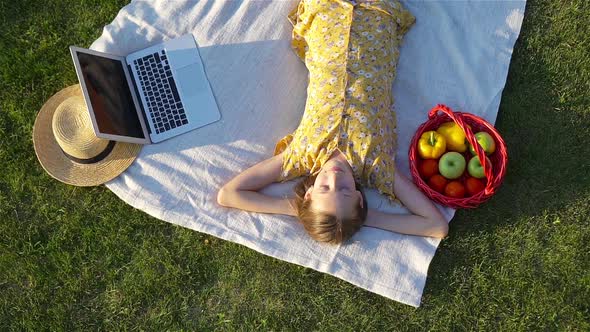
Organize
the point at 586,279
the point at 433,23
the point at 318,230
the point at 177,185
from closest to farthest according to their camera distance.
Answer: the point at 318,230 → the point at 586,279 → the point at 177,185 → the point at 433,23

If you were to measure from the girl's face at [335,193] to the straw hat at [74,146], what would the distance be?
1.59m

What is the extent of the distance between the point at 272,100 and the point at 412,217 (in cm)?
148

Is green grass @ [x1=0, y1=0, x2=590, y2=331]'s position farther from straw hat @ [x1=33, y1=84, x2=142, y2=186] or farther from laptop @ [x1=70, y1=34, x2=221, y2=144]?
laptop @ [x1=70, y1=34, x2=221, y2=144]

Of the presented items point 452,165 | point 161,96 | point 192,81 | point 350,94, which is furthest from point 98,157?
point 452,165

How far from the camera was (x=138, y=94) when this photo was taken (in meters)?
4.16

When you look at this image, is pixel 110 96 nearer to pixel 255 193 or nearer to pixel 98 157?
pixel 98 157

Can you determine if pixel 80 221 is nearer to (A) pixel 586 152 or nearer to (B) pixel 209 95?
(B) pixel 209 95

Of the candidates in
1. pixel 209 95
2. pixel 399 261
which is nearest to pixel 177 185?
pixel 209 95

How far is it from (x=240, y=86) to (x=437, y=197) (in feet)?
6.00

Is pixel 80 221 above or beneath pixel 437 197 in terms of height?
beneath

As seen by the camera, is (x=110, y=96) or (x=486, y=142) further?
(x=110, y=96)

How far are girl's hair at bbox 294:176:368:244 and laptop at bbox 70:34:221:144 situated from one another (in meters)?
1.18

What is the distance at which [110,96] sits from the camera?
396cm

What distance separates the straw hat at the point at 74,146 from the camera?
392 cm
